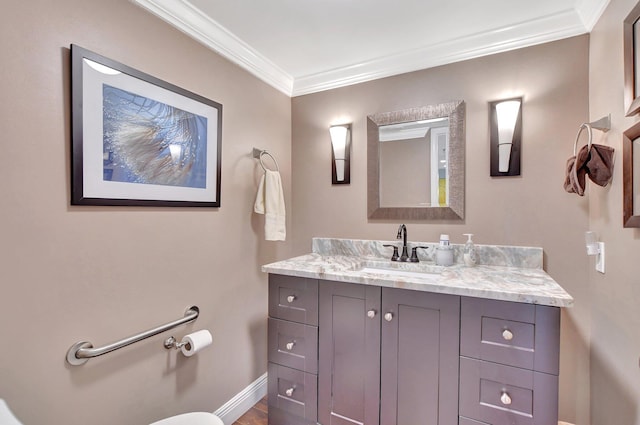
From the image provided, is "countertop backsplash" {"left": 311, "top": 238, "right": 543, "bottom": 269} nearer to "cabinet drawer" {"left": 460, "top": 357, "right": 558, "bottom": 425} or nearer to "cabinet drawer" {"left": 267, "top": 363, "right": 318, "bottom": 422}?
"cabinet drawer" {"left": 460, "top": 357, "right": 558, "bottom": 425}

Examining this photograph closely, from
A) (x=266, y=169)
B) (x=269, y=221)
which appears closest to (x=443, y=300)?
(x=269, y=221)

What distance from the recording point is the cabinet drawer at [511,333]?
116cm

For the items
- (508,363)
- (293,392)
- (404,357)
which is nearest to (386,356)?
(404,357)

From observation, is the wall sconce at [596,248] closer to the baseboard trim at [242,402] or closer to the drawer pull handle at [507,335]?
the drawer pull handle at [507,335]

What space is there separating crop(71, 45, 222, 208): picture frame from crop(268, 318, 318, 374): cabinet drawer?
835 mm

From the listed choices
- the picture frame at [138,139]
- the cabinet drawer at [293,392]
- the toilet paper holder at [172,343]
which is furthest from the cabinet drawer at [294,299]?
the picture frame at [138,139]

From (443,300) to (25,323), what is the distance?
5.30ft

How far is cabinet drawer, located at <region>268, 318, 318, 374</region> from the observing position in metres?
1.64

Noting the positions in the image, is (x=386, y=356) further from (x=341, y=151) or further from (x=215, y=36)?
(x=215, y=36)

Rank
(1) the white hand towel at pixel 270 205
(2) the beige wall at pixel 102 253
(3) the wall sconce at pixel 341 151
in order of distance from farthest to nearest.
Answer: (3) the wall sconce at pixel 341 151
(1) the white hand towel at pixel 270 205
(2) the beige wall at pixel 102 253

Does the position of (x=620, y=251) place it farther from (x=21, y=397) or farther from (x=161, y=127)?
(x=21, y=397)

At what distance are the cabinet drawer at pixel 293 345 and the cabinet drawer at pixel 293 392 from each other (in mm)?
43

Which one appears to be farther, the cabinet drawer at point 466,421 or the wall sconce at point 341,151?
the wall sconce at point 341,151

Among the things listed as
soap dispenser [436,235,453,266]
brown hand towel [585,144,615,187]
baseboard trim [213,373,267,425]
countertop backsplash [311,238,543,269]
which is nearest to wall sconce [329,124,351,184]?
countertop backsplash [311,238,543,269]
